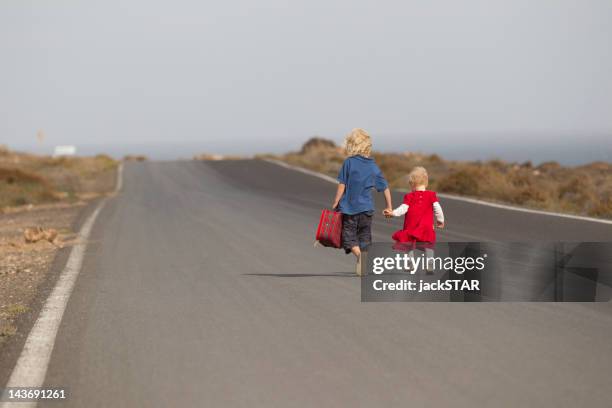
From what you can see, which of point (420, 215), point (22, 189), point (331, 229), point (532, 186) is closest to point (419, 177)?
point (420, 215)

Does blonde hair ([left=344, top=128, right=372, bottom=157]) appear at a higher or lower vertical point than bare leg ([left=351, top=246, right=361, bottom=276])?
higher

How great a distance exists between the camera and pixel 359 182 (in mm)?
9055

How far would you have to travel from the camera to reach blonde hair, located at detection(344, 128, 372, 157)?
9.02 m

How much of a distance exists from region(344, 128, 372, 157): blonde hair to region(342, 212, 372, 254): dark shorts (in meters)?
0.69

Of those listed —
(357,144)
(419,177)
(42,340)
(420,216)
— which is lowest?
(42,340)

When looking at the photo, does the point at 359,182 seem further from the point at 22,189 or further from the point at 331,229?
the point at 22,189

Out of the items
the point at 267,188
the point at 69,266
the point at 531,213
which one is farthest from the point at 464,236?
the point at 267,188

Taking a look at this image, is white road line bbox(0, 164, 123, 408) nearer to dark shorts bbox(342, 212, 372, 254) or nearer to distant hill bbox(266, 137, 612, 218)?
dark shorts bbox(342, 212, 372, 254)

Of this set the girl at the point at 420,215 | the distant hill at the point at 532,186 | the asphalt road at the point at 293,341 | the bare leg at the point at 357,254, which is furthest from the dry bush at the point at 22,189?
the girl at the point at 420,215

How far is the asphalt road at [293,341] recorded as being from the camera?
5113 mm

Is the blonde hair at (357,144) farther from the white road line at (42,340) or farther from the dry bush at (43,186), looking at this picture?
the dry bush at (43,186)

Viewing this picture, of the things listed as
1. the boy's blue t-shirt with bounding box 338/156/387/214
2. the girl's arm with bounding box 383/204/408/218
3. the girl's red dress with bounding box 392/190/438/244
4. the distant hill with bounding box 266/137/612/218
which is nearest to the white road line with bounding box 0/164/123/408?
the boy's blue t-shirt with bounding box 338/156/387/214

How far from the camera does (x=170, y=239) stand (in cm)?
1380

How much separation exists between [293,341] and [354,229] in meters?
2.91
